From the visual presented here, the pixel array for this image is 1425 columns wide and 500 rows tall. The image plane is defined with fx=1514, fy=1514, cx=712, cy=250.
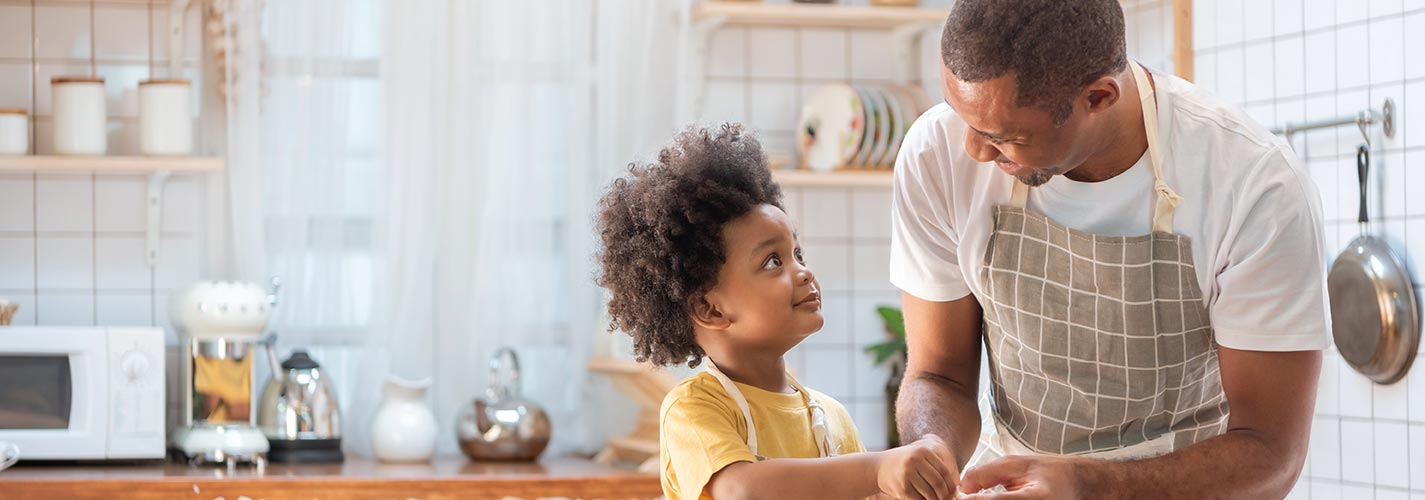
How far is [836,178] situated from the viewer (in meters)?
3.44

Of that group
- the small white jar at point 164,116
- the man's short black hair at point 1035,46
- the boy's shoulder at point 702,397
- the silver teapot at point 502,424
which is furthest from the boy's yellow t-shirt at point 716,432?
the small white jar at point 164,116

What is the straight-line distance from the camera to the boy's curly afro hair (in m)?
1.53

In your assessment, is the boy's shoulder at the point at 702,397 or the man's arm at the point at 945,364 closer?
the boy's shoulder at the point at 702,397

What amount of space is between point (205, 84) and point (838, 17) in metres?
1.44

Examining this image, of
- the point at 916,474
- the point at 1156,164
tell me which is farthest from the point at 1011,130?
the point at 916,474

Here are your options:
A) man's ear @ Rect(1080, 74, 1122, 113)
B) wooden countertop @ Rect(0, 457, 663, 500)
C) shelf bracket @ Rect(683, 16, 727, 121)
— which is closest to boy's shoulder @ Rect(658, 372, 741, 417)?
man's ear @ Rect(1080, 74, 1122, 113)

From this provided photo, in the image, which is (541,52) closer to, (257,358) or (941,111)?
(257,358)

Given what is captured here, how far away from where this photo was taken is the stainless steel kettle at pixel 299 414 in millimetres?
3182

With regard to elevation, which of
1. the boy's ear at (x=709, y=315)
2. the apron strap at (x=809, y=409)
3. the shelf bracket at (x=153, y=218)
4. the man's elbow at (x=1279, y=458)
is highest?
the shelf bracket at (x=153, y=218)

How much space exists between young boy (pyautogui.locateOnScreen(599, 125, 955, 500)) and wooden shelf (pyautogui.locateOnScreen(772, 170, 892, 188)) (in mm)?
1782

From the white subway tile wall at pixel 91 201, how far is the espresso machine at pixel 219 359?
280mm

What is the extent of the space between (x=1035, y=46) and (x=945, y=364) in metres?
0.47

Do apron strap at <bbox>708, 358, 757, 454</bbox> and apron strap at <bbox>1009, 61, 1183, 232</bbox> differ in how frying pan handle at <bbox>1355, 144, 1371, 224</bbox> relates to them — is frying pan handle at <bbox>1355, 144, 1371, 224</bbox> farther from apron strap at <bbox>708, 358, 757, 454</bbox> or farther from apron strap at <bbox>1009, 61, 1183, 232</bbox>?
apron strap at <bbox>708, 358, 757, 454</bbox>

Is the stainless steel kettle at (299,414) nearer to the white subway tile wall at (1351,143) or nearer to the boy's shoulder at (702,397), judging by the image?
the boy's shoulder at (702,397)
